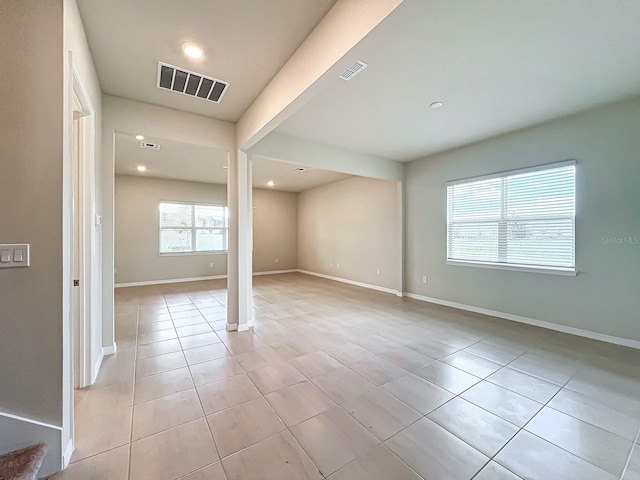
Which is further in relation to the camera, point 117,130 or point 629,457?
point 117,130

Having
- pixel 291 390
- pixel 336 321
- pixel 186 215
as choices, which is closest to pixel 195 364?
pixel 291 390

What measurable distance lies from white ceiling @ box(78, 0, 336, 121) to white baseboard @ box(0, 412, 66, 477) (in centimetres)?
256

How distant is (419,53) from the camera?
217 centimetres

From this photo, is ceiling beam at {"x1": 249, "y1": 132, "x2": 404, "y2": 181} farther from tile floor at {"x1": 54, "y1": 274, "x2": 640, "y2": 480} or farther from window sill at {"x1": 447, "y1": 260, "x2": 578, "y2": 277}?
tile floor at {"x1": 54, "y1": 274, "x2": 640, "y2": 480}

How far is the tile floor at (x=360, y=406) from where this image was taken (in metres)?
1.45

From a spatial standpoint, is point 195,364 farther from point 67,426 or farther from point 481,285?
point 481,285

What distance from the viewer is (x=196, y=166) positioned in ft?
18.7

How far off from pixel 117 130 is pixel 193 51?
4.83 feet

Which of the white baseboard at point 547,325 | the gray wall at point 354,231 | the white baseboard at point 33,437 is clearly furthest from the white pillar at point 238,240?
the white baseboard at point 547,325

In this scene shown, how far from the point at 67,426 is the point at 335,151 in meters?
4.38

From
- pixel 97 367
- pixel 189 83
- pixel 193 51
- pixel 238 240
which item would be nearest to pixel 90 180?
pixel 189 83

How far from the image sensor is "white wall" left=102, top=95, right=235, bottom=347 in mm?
2820

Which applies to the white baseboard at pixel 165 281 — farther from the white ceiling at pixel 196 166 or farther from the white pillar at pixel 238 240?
the white pillar at pixel 238 240

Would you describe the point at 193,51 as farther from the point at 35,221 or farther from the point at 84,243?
the point at 84,243
